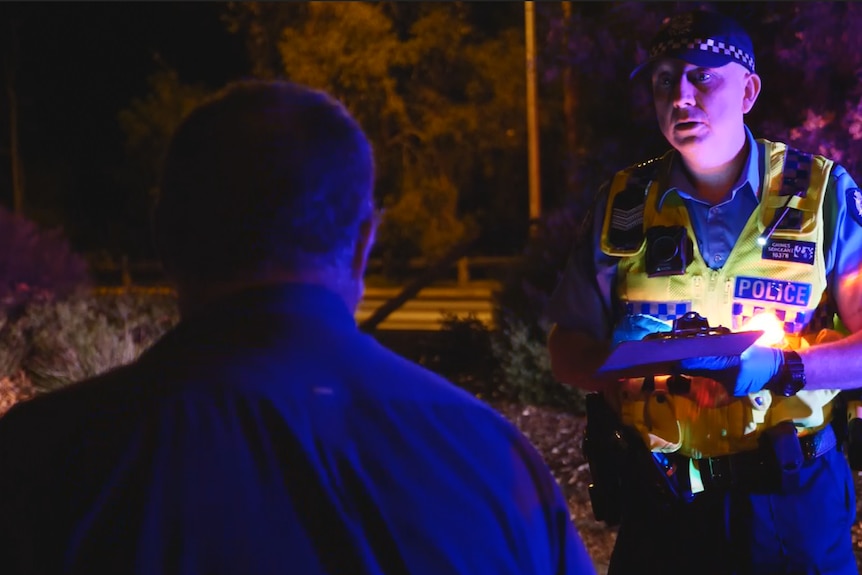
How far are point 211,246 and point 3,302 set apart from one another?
9.34 m

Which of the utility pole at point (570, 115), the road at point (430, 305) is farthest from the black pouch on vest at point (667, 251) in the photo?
the road at point (430, 305)

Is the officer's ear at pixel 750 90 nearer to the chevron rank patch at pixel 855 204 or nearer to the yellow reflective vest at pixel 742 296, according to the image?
the yellow reflective vest at pixel 742 296

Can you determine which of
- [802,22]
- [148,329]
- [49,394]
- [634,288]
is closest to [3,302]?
[148,329]

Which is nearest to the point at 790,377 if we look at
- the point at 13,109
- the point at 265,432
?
the point at 265,432

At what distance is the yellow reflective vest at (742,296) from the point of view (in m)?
2.19

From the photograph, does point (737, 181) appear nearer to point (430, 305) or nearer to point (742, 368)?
point (742, 368)

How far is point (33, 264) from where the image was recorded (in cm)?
1080

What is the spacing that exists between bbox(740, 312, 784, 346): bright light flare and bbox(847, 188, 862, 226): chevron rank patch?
0.94 ft

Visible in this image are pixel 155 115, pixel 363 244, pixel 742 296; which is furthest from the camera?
pixel 155 115

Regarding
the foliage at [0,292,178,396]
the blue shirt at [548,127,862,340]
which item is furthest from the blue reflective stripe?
the foliage at [0,292,178,396]

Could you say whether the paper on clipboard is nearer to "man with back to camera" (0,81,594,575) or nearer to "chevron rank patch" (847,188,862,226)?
"chevron rank patch" (847,188,862,226)

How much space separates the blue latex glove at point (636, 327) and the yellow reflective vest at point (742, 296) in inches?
0.8

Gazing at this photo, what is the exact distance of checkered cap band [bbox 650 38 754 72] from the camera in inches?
92.4

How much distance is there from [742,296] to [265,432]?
5.01 ft
